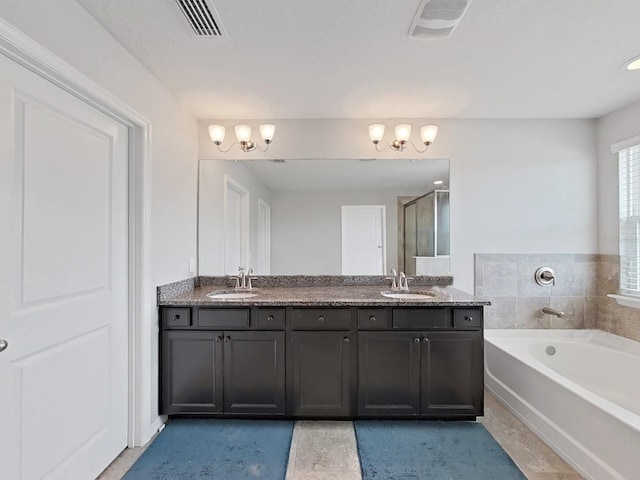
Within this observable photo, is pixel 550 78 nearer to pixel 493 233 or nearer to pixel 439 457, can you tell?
pixel 493 233

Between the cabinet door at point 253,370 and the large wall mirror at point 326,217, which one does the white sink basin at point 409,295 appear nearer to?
the large wall mirror at point 326,217

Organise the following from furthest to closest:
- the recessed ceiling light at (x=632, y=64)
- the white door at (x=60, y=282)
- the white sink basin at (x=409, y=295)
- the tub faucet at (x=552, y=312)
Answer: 1. the tub faucet at (x=552, y=312)
2. the white sink basin at (x=409, y=295)
3. the recessed ceiling light at (x=632, y=64)
4. the white door at (x=60, y=282)

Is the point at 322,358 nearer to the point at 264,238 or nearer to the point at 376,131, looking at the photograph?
the point at 264,238

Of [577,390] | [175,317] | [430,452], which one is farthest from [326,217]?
[577,390]

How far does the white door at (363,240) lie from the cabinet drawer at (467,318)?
31.1 inches

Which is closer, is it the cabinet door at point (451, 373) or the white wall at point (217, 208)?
the cabinet door at point (451, 373)

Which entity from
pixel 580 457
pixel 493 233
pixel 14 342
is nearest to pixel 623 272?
pixel 493 233

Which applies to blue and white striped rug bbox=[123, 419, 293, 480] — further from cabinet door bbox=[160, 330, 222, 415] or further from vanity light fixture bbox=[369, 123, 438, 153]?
vanity light fixture bbox=[369, 123, 438, 153]

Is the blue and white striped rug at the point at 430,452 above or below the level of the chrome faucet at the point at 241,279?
below

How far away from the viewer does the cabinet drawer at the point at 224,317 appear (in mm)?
2354

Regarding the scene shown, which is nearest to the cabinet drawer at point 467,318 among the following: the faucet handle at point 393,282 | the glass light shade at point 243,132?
the faucet handle at point 393,282

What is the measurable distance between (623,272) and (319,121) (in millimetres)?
2777

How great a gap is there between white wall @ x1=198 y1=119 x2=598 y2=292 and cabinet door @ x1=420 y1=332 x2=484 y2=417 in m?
0.78

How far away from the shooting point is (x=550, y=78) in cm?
228
